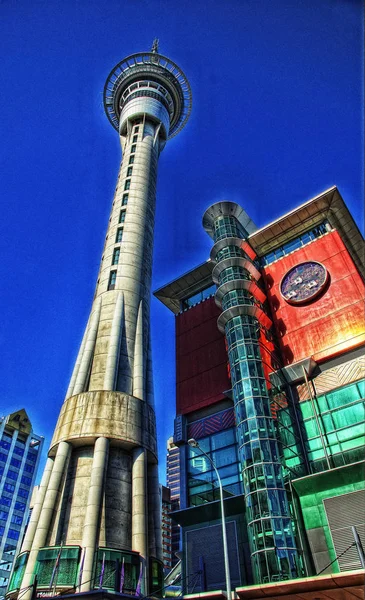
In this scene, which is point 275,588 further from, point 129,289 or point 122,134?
point 122,134

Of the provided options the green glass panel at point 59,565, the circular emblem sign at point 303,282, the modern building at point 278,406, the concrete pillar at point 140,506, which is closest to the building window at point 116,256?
the modern building at point 278,406

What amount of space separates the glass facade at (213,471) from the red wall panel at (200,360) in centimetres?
409

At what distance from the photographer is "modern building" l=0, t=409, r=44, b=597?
122938 mm

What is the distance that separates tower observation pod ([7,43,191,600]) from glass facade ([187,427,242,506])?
4.32 m

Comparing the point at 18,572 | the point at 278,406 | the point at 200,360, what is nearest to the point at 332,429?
the point at 278,406

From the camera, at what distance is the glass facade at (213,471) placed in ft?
125

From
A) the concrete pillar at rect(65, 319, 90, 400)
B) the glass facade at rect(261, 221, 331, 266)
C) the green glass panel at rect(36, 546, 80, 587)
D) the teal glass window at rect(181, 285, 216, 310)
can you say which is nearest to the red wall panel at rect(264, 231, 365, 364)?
the glass facade at rect(261, 221, 331, 266)

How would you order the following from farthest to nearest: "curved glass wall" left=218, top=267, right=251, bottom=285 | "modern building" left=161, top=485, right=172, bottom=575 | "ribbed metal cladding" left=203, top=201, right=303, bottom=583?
1. "modern building" left=161, top=485, right=172, bottom=575
2. "curved glass wall" left=218, top=267, right=251, bottom=285
3. "ribbed metal cladding" left=203, top=201, right=303, bottom=583

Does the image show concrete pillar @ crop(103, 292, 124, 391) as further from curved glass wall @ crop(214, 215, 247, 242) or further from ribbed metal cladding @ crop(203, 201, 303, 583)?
curved glass wall @ crop(214, 215, 247, 242)

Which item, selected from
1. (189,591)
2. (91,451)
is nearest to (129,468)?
(91,451)

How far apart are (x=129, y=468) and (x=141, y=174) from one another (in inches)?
1561

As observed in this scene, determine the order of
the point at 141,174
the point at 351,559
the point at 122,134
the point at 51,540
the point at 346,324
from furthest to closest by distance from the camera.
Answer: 1. the point at 122,134
2. the point at 141,174
3. the point at 346,324
4. the point at 51,540
5. the point at 351,559

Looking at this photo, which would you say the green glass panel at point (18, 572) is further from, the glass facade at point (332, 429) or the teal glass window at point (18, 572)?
the glass facade at point (332, 429)

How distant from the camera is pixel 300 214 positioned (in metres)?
48.9
